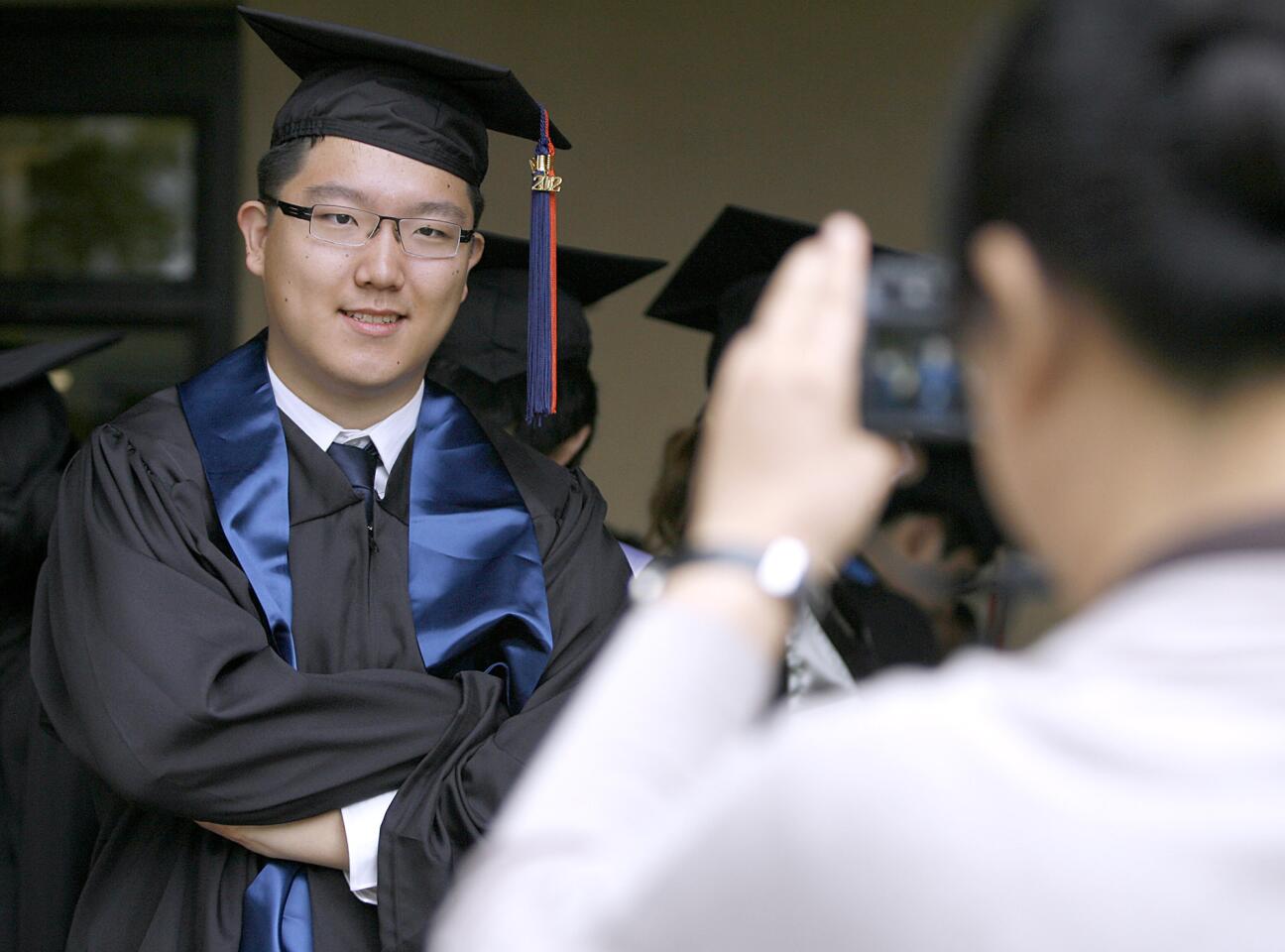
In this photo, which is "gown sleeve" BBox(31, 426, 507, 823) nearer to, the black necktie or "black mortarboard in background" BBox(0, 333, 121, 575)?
the black necktie

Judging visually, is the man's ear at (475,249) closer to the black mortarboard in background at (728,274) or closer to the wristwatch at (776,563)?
the black mortarboard in background at (728,274)

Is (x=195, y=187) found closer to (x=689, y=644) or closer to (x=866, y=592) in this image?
(x=866, y=592)

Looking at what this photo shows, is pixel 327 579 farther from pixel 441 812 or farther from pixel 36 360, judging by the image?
pixel 36 360

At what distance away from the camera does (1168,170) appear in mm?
746

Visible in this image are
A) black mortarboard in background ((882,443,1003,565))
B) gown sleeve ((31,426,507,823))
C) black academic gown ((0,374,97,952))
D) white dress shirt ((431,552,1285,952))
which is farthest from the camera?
black academic gown ((0,374,97,952))

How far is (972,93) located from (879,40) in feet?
13.2

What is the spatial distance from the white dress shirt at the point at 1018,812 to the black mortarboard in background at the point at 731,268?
87.7 inches

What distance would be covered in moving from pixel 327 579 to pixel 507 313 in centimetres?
112

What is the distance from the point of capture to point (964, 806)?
0.73 m

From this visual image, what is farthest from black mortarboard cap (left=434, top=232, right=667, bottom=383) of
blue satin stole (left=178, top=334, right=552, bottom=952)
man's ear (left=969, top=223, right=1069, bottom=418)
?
man's ear (left=969, top=223, right=1069, bottom=418)

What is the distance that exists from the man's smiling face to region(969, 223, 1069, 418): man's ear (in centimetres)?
171

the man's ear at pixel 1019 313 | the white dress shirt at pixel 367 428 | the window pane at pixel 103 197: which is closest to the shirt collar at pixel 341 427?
the white dress shirt at pixel 367 428

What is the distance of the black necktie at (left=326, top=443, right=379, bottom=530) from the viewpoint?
2438mm

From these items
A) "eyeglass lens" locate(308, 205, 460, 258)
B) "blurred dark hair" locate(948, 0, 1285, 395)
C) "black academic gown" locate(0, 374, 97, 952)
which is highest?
"blurred dark hair" locate(948, 0, 1285, 395)
